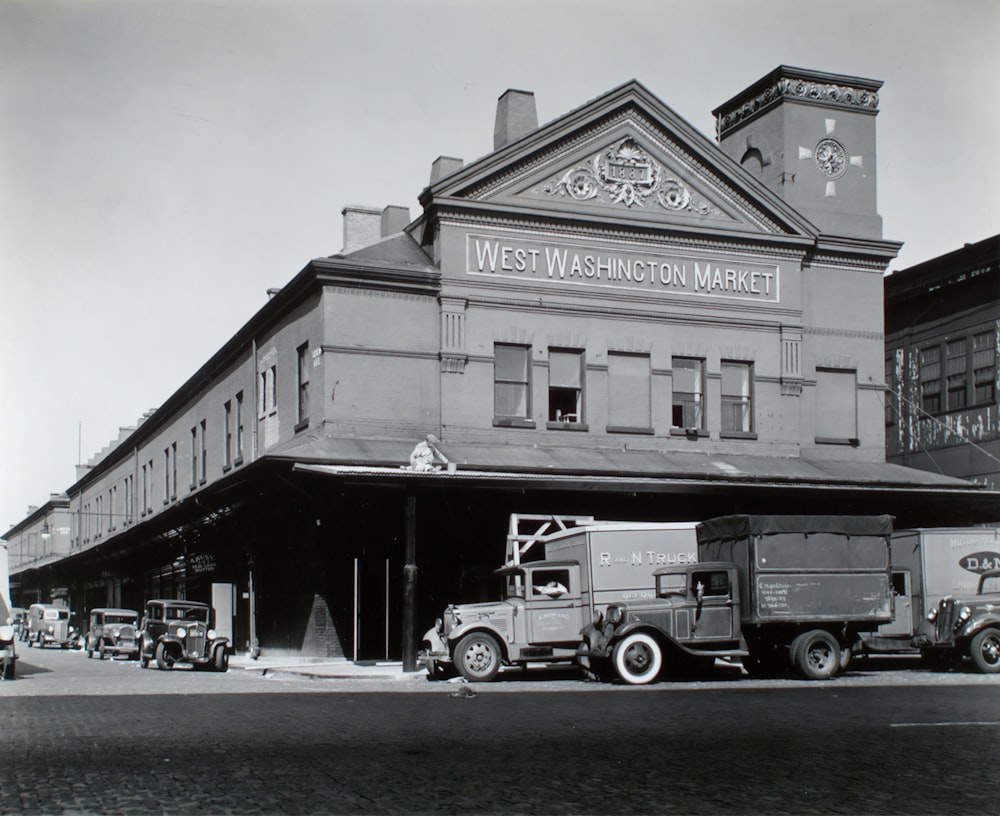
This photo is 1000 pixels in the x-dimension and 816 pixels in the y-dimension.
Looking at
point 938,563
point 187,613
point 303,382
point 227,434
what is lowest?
point 187,613

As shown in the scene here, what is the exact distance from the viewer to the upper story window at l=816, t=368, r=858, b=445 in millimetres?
32625

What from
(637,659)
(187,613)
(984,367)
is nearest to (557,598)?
(637,659)

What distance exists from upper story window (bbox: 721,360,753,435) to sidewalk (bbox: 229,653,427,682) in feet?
36.9

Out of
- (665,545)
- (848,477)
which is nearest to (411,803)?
(665,545)

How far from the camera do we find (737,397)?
104 feet

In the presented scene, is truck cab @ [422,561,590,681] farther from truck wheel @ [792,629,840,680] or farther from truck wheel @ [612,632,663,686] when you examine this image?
truck wheel @ [792,629,840,680]

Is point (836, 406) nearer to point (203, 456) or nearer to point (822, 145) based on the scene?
point (822, 145)

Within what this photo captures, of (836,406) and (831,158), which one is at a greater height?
(831,158)

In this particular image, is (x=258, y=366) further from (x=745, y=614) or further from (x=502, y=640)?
(x=745, y=614)

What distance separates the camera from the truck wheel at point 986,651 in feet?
69.8

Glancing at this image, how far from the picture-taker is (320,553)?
88.3 feet

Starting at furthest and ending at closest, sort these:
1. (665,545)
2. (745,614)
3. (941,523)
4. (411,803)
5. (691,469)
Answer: (941,523), (691,469), (665,545), (745,614), (411,803)

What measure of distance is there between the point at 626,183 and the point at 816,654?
1491cm

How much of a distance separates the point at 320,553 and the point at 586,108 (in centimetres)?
1283
